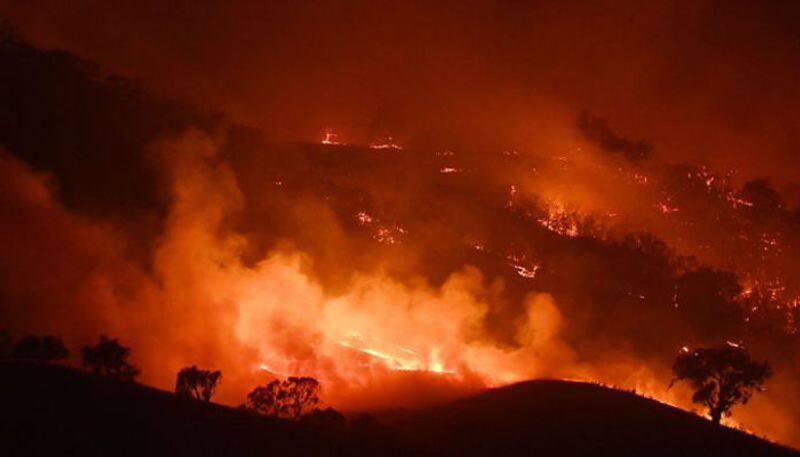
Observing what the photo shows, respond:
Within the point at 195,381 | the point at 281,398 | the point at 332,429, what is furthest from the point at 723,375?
the point at 195,381

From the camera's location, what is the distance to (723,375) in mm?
36219

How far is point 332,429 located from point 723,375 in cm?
2579

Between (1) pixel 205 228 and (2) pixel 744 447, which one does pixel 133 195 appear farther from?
(2) pixel 744 447

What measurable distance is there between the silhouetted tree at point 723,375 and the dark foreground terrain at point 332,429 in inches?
235

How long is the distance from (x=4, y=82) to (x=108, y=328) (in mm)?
41986

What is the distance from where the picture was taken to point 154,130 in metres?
77.5

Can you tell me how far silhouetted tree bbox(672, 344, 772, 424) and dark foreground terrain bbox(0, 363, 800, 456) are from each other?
5.96 m

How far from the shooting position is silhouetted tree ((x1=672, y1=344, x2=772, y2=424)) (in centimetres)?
3512

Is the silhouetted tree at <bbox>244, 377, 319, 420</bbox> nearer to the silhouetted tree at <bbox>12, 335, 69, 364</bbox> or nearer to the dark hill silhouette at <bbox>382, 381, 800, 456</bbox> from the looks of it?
the dark hill silhouette at <bbox>382, 381, 800, 456</bbox>

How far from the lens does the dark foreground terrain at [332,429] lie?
1430 cm

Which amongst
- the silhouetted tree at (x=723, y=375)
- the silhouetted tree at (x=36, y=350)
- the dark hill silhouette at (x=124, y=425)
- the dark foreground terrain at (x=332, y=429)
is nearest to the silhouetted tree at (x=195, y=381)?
the silhouetted tree at (x=36, y=350)

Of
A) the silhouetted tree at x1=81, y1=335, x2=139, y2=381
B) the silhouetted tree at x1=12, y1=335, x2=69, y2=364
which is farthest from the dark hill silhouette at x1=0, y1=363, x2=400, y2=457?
the silhouetted tree at x1=12, y1=335, x2=69, y2=364

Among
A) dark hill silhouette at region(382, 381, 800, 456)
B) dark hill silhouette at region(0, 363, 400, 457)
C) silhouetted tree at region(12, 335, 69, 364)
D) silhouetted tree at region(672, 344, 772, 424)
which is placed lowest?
dark hill silhouette at region(0, 363, 400, 457)

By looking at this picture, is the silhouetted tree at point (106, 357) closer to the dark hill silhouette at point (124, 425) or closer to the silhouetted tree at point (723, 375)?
the dark hill silhouette at point (124, 425)
